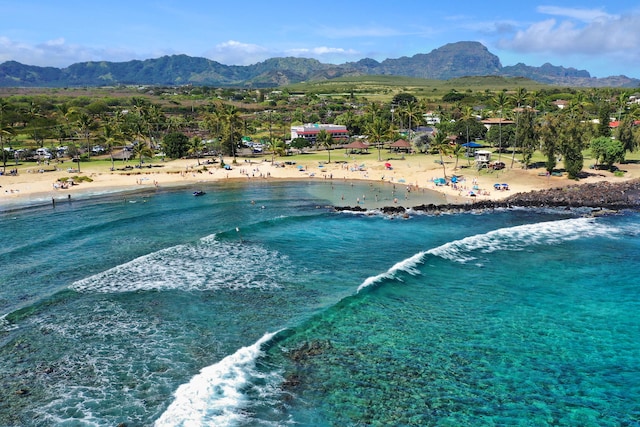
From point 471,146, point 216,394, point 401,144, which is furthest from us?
point 401,144

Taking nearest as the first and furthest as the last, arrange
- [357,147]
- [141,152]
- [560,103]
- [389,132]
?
[141,152]
[389,132]
[357,147]
[560,103]

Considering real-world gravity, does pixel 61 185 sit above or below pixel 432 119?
below

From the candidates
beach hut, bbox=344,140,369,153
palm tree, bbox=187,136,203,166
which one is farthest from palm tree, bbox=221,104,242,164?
beach hut, bbox=344,140,369,153

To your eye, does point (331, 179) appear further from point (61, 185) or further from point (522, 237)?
point (61, 185)

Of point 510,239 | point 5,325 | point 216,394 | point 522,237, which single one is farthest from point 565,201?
point 5,325

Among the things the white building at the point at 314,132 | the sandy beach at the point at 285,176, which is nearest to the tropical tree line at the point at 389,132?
the white building at the point at 314,132

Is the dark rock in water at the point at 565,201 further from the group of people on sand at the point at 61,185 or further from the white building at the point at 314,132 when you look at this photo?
the white building at the point at 314,132

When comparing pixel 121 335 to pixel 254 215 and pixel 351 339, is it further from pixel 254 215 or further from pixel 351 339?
pixel 254 215
